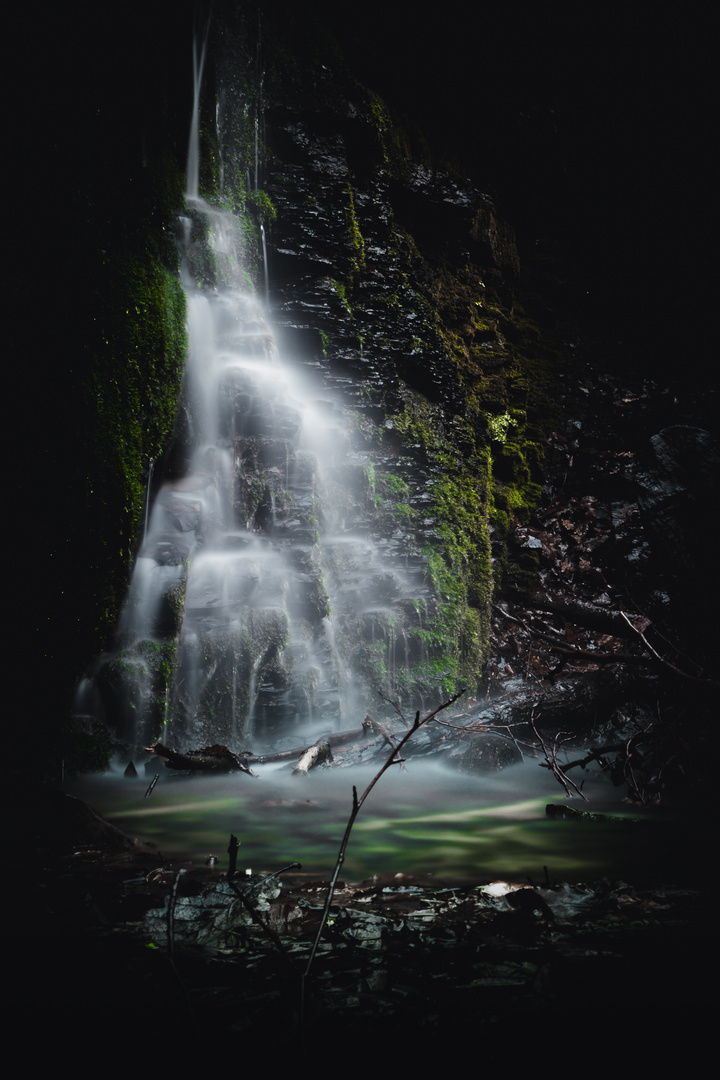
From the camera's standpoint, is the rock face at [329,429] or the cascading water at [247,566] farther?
the rock face at [329,429]

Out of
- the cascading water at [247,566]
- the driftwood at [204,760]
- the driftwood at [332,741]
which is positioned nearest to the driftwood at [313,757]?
the driftwood at [332,741]

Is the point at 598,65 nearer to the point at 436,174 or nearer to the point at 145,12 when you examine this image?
the point at 436,174

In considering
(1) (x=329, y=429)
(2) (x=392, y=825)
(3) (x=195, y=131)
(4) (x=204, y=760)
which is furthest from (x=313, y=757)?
(3) (x=195, y=131)

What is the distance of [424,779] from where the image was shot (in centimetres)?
424

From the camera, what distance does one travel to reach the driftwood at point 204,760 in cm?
421

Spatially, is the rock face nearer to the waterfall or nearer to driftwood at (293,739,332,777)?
the waterfall

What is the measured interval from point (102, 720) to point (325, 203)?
7.87 m

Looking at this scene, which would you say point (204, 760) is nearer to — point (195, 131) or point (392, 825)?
point (392, 825)

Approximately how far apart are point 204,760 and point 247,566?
8.13 feet

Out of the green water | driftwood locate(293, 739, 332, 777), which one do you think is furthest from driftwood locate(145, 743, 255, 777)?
driftwood locate(293, 739, 332, 777)

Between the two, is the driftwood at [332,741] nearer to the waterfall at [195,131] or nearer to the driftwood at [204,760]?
the driftwood at [204,760]

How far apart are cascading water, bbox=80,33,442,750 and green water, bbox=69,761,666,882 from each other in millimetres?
1117

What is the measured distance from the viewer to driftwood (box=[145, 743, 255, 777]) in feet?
13.8

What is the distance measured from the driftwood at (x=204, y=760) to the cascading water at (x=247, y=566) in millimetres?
715
